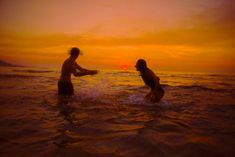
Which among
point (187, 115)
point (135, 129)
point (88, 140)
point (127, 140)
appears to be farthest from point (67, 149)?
point (187, 115)

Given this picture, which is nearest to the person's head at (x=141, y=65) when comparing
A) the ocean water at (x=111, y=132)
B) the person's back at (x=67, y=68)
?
the ocean water at (x=111, y=132)

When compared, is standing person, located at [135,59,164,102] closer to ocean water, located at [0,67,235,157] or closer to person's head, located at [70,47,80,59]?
ocean water, located at [0,67,235,157]

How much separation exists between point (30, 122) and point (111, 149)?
8.42ft

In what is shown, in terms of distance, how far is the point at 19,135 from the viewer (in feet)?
14.0

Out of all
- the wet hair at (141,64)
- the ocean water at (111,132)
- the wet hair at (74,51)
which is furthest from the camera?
the wet hair at (74,51)

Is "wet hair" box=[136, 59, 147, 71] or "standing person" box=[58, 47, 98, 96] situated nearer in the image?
"wet hair" box=[136, 59, 147, 71]

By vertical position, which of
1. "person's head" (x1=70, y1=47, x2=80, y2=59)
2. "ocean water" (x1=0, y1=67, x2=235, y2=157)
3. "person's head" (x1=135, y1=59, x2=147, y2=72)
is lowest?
"ocean water" (x1=0, y1=67, x2=235, y2=157)

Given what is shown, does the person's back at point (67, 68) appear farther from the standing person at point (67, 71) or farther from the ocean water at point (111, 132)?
the ocean water at point (111, 132)

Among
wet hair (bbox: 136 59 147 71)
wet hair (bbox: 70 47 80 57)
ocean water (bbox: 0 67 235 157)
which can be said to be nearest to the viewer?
ocean water (bbox: 0 67 235 157)

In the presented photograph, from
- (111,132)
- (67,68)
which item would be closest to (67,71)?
(67,68)

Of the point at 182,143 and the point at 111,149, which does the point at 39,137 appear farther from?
the point at 182,143

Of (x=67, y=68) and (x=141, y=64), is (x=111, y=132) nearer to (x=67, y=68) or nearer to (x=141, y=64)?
(x=141, y=64)

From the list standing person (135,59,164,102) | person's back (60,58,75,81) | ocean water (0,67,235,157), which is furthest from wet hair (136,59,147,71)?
person's back (60,58,75,81)

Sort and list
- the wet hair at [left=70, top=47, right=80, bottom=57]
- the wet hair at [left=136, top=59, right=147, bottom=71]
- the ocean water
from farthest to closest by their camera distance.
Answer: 1. the wet hair at [left=70, top=47, right=80, bottom=57]
2. the wet hair at [left=136, top=59, right=147, bottom=71]
3. the ocean water
